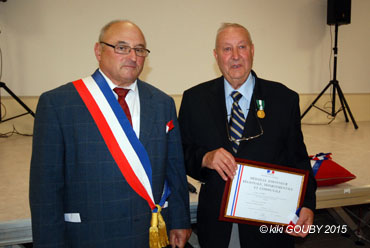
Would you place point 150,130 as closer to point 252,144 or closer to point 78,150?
point 78,150

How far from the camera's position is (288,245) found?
153cm

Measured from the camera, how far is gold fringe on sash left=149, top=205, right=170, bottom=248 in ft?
4.41

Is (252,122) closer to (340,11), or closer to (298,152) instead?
(298,152)

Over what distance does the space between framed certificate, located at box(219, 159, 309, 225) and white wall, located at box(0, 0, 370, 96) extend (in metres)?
3.82

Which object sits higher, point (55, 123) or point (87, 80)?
point (87, 80)

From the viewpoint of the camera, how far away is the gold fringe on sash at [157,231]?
134 centimetres

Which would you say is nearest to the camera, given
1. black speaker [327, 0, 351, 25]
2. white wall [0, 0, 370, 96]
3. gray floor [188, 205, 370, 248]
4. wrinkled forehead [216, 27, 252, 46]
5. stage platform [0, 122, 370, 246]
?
wrinkled forehead [216, 27, 252, 46]

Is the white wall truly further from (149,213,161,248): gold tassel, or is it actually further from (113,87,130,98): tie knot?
(149,213,161,248): gold tassel

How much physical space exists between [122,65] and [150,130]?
0.29 metres

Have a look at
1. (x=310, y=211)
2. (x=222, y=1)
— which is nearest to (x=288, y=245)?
(x=310, y=211)

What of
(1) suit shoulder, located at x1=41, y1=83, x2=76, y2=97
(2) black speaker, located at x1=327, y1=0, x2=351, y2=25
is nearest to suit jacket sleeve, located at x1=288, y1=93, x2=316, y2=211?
(1) suit shoulder, located at x1=41, y1=83, x2=76, y2=97

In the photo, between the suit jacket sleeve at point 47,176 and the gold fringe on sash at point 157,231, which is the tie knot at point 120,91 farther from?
the gold fringe on sash at point 157,231

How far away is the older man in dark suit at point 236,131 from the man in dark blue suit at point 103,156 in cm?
19

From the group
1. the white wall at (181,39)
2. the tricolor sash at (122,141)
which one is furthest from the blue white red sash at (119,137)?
the white wall at (181,39)
